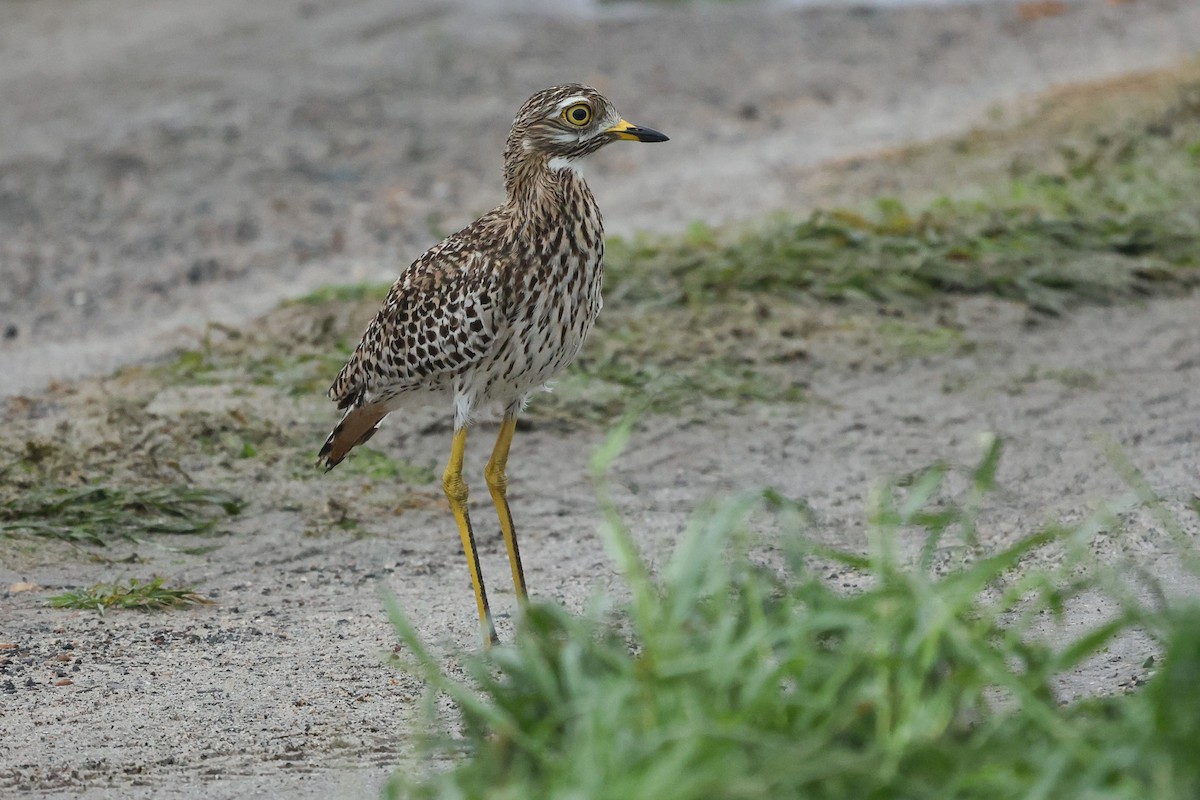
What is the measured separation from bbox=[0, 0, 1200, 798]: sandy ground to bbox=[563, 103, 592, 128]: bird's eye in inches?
63.9

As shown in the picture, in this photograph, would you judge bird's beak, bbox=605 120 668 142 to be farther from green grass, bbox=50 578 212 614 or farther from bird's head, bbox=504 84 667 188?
green grass, bbox=50 578 212 614

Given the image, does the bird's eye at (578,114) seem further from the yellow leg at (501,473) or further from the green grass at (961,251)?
the green grass at (961,251)

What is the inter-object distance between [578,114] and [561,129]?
78mm

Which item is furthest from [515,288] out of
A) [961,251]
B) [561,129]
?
[961,251]

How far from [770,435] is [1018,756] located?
4.37m

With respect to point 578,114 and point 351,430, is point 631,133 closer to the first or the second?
point 578,114

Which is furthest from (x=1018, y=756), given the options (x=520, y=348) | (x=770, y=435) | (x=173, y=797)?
(x=770, y=435)

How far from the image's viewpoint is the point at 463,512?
5656 mm

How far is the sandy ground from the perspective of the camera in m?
4.84

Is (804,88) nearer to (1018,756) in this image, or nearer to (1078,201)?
(1078,201)

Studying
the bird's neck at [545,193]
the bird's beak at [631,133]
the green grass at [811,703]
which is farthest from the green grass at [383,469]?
the green grass at [811,703]

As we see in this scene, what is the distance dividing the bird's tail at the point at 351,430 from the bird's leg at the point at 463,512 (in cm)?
46

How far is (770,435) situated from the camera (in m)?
7.31

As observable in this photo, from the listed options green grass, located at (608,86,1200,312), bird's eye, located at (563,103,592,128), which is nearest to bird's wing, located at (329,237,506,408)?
bird's eye, located at (563,103,592,128)
